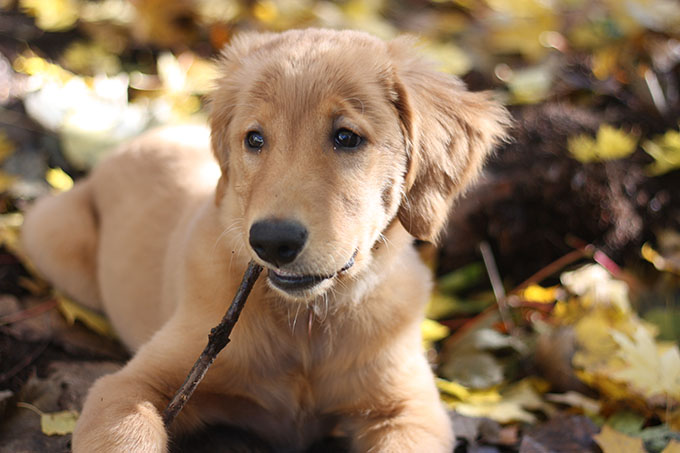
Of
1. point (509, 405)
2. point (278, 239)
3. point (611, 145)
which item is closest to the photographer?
point (278, 239)

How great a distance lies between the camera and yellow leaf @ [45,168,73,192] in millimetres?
4129

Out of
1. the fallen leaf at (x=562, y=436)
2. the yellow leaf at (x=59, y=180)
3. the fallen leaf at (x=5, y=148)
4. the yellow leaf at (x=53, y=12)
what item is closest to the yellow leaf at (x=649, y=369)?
the fallen leaf at (x=562, y=436)

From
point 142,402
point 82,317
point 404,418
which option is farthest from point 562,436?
point 82,317

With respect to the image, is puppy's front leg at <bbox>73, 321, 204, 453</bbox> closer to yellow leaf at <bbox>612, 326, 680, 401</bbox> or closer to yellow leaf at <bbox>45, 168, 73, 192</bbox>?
yellow leaf at <bbox>612, 326, 680, 401</bbox>

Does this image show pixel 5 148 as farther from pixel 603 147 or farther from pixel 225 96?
Result: pixel 603 147

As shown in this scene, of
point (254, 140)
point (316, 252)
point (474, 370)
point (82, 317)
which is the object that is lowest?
point (82, 317)

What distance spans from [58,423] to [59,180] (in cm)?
205

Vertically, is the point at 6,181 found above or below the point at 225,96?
below

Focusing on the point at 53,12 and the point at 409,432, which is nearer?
the point at 409,432

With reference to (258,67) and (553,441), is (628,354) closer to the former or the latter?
(553,441)

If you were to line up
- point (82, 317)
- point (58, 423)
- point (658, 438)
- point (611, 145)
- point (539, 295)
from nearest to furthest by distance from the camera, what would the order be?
point (58, 423)
point (658, 438)
point (82, 317)
point (539, 295)
point (611, 145)

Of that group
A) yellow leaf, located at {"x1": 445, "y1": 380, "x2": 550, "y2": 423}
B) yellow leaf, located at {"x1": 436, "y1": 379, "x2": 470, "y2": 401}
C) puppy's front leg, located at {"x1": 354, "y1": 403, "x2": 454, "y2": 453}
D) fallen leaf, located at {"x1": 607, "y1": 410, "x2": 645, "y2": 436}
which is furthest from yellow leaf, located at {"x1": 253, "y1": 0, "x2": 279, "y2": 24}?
fallen leaf, located at {"x1": 607, "y1": 410, "x2": 645, "y2": 436}

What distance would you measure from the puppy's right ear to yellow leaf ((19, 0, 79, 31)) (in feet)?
10.3

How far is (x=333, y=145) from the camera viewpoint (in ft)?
7.11
